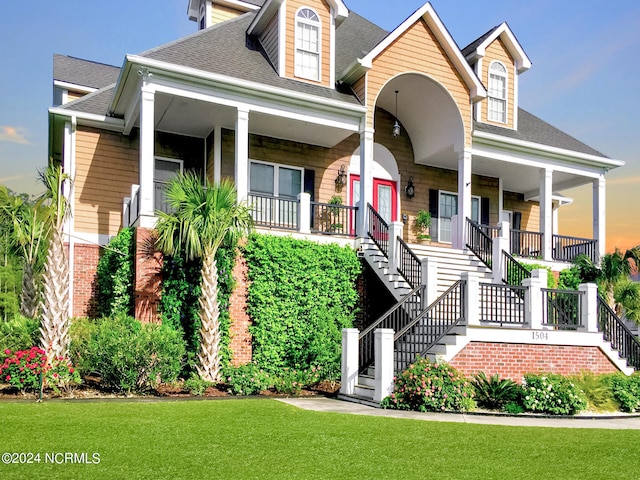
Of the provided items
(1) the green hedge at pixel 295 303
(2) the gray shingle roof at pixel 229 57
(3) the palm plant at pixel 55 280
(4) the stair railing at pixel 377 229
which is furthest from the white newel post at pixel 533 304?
(3) the palm plant at pixel 55 280

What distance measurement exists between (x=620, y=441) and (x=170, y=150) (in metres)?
14.3

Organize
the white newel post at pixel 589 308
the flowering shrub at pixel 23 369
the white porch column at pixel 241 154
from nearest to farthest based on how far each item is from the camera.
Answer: the flowering shrub at pixel 23 369, the white newel post at pixel 589 308, the white porch column at pixel 241 154

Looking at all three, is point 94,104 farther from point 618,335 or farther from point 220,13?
point 618,335

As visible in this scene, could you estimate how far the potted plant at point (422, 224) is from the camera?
2138cm

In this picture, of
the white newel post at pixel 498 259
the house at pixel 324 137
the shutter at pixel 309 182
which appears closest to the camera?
the house at pixel 324 137

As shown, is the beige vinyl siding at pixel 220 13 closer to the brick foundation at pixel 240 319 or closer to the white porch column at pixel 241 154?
the white porch column at pixel 241 154

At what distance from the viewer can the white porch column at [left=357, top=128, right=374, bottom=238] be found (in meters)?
17.5

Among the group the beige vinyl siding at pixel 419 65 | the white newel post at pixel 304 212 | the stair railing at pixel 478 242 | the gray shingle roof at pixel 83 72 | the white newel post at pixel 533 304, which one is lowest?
the white newel post at pixel 533 304

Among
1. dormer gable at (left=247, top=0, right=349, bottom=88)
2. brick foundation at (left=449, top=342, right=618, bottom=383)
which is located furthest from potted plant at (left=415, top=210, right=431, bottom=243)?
brick foundation at (left=449, top=342, right=618, bottom=383)

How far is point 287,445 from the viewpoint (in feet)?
26.7

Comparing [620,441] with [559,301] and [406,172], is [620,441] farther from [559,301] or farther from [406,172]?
[406,172]

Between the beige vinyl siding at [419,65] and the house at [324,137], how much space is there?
0.05 metres

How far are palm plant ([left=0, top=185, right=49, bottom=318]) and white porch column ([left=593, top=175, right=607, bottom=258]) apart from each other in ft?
54.9

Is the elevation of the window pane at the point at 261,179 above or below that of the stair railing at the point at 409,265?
above
